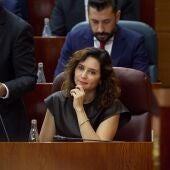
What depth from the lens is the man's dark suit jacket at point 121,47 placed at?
2.80 meters

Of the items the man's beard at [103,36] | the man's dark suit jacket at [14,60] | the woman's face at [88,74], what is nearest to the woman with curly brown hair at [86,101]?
the woman's face at [88,74]

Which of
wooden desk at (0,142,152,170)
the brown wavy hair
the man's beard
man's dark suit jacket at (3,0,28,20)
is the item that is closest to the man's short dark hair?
the man's beard

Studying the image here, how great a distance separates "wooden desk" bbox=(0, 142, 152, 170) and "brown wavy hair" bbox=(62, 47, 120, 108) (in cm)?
53

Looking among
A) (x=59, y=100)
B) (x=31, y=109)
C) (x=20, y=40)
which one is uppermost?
(x=20, y=40)

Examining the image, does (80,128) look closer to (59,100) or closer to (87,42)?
(59,100)

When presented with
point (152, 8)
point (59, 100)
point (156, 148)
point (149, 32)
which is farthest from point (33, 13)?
point (156, 148)

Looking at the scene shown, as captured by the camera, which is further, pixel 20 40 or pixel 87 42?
pixel 87 42

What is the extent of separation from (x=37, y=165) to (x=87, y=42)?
1263 mm

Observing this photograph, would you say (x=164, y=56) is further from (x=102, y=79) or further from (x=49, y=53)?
(x=102, y=79)

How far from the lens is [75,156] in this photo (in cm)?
167

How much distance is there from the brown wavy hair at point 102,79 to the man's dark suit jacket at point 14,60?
14cm

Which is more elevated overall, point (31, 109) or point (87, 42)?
point (87, 42)

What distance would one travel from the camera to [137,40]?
2.85 metres

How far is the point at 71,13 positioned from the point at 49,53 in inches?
17.5
